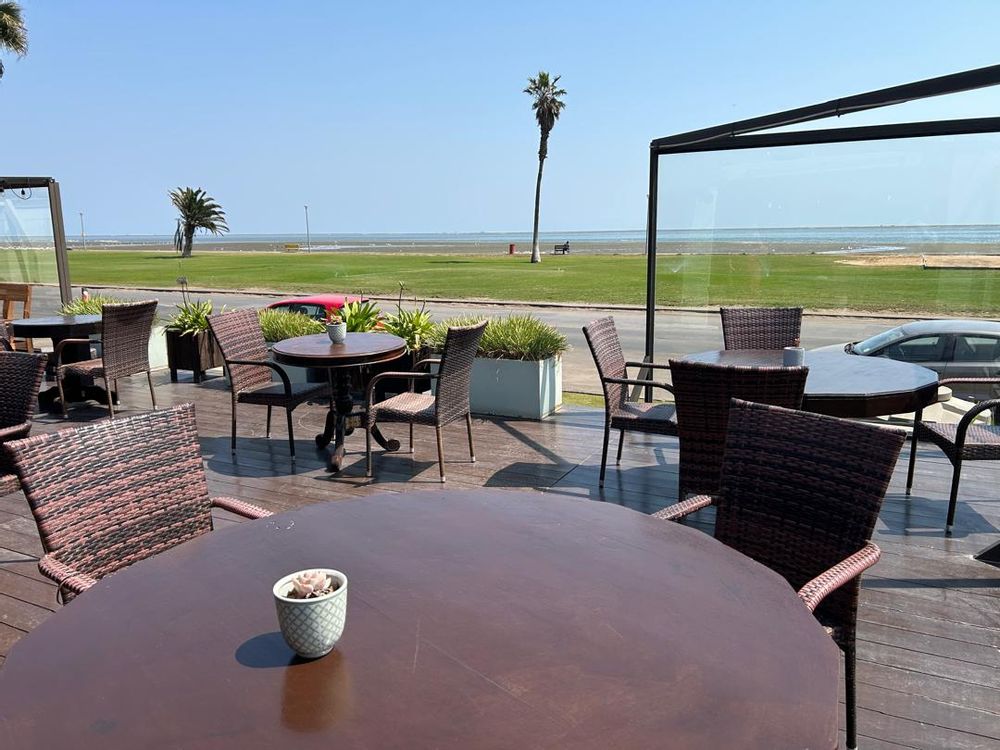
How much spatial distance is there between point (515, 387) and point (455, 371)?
1.48 metres

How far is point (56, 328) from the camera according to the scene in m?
5.73

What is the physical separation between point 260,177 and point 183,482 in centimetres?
7893

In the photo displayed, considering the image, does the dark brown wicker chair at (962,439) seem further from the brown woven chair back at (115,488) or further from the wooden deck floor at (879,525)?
the brown woven chair back at (115,488)

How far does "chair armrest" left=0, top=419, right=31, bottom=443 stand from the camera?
9.31 ft

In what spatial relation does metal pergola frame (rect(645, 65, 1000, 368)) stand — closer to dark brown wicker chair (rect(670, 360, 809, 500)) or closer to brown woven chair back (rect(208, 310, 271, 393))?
dark brown wicker chair (rect(670, 360, 809, 500))

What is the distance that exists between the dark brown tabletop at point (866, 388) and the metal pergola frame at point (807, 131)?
56.1 inches

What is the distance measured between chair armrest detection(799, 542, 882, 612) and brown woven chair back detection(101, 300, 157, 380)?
5.04m

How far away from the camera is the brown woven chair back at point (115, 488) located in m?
1.68

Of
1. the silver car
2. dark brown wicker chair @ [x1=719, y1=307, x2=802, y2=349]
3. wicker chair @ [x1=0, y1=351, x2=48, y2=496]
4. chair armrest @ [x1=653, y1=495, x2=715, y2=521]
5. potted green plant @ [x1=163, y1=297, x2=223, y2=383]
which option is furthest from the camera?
potted green plant @ [x1=163, y1=297, x2=223, y2=383]

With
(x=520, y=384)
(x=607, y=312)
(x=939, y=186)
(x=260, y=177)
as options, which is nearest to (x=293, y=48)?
(x=607, y=312)

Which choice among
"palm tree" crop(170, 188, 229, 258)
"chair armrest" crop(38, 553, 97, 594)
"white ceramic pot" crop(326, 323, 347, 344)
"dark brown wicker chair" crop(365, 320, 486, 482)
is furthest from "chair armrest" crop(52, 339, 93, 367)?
"palm tree" crop(170, 188, 229, 258)

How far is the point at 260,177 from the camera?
73.9m

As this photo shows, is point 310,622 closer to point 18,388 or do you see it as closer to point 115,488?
point 115,488

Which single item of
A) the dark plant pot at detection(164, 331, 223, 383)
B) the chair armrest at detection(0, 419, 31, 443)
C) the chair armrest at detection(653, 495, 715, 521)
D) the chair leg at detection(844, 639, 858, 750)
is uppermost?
the chair armrest at detection(653, 495, 715, 521)
